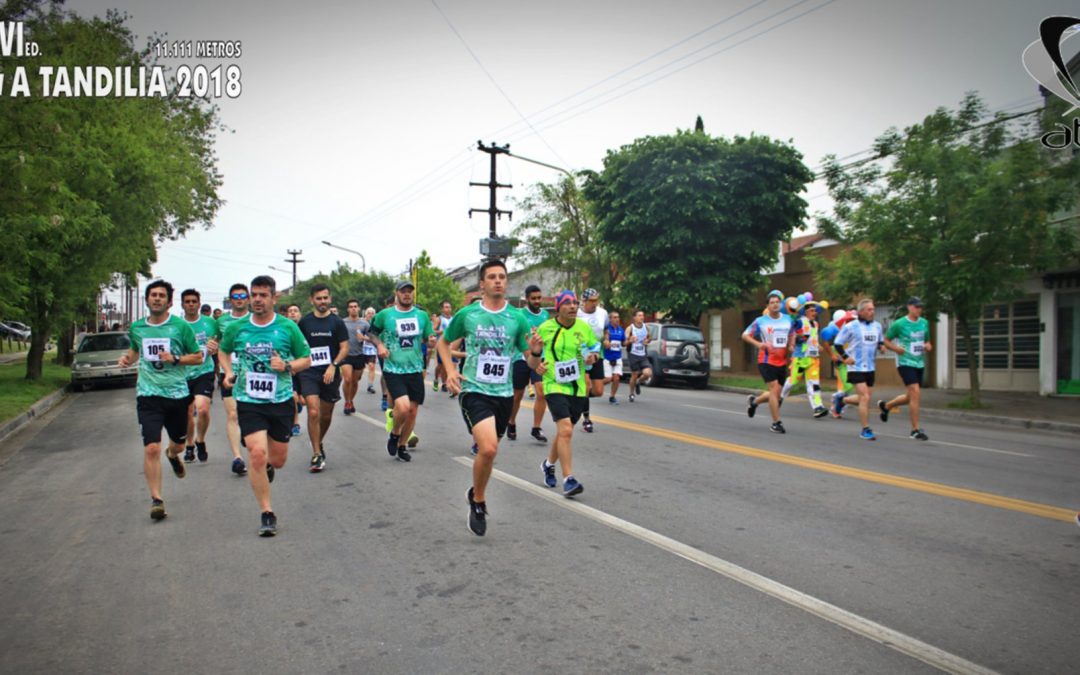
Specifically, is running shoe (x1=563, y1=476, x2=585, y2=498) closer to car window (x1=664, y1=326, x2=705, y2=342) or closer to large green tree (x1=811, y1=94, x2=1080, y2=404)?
large green tree (x1=811, y1=94, x2=1080, y2=404)

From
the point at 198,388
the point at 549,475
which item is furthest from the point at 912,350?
the point at 198,388

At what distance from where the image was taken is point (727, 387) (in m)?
24.3

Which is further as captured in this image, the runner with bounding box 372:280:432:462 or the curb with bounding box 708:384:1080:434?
the curb with bounding box 708:384:1080:434

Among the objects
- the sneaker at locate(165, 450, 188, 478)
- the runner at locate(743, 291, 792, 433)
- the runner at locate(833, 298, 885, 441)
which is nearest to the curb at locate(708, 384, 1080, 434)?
the runner at locate(833, 298, 885, 441)

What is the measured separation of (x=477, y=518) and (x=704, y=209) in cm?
2256

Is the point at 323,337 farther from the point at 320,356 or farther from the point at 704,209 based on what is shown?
the point at 704,209

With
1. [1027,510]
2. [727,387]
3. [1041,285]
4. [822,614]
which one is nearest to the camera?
[822,614]

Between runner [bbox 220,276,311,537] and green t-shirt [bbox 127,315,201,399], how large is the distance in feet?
2.49

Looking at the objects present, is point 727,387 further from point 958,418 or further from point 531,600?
point 531,600

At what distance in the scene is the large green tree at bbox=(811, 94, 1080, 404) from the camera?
1461cm

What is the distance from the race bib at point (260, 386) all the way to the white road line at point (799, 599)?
2.51 m

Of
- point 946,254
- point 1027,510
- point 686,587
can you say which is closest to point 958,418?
point 946,254

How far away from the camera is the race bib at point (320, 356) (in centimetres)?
907

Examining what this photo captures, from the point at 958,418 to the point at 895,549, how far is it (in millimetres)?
12270
